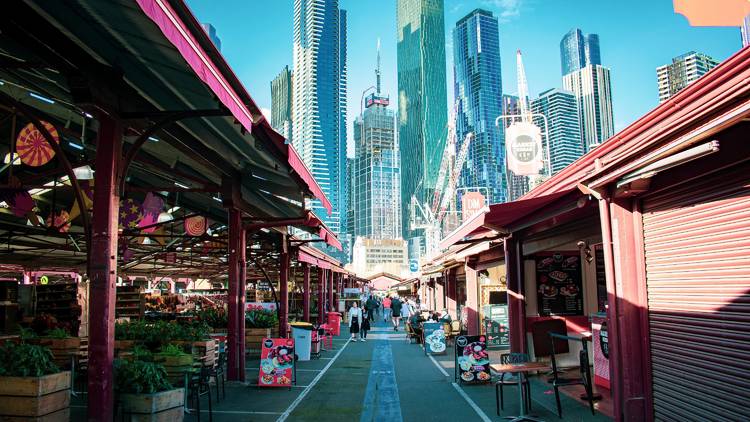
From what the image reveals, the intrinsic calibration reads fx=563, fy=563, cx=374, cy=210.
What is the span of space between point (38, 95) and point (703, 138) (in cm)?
762

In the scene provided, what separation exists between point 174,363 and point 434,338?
997 centimetres

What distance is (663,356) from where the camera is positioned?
6.28m

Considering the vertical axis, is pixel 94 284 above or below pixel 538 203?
below

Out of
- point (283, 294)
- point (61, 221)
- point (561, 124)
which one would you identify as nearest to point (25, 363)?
point (61, 221)

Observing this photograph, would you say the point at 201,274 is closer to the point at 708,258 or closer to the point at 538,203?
→ the point at 538,203

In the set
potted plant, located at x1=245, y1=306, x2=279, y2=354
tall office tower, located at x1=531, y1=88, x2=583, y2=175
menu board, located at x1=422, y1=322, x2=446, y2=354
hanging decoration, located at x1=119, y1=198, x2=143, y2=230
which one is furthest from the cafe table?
tall office tower, located at x1=531, y1=88, x2=583, y2=175

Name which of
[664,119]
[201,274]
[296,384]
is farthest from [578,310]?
[201,274]

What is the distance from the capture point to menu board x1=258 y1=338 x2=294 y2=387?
11.1 meters

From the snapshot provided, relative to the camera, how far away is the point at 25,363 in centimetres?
583

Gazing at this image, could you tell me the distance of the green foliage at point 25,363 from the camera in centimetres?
577

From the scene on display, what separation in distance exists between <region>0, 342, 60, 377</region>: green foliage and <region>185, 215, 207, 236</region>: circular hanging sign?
686cm

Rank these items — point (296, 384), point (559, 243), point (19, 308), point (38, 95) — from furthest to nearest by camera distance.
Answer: point (19, 308), point (296, 384), point (559, 243), point (38, 95)

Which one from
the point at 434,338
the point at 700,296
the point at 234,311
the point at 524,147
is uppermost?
the point at 524,147

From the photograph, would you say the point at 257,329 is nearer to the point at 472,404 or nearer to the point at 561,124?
the point at 472,404
